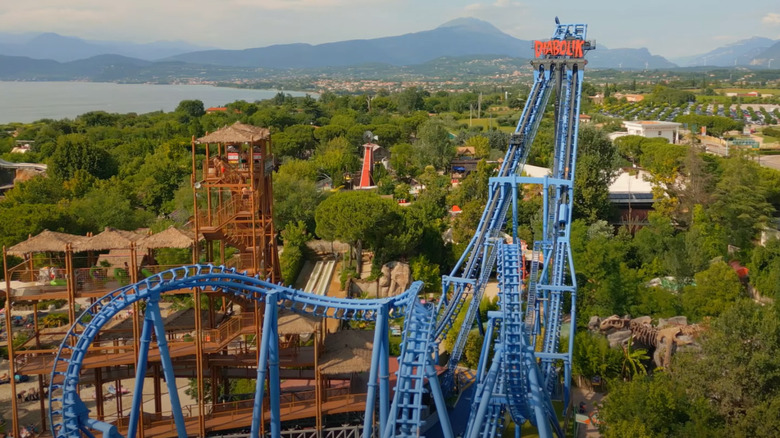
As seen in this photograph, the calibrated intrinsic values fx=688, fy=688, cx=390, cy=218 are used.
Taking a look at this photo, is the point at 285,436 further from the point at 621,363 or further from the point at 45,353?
the point at 621,363

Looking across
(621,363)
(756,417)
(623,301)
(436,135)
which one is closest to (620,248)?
(623,301)

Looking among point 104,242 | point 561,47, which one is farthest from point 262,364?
point 561,47

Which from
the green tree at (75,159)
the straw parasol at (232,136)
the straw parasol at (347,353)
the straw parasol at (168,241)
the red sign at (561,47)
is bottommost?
the straw parasol at (347,353)

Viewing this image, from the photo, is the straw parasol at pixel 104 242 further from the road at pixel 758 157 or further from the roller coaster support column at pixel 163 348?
the road at pixel 758 157

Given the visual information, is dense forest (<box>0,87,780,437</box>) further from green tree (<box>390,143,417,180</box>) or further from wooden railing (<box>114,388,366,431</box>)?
wooden railing (<box>114,388,366,431</box>)

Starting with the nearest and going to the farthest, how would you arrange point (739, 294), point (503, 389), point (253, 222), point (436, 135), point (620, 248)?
point (503, 389) < point (253, 222) < point (739, 294) < point (620, 248) < point (436, 135)

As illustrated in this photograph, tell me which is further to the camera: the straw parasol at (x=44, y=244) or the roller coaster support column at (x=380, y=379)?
the straw parasol at (x=44, y=244)

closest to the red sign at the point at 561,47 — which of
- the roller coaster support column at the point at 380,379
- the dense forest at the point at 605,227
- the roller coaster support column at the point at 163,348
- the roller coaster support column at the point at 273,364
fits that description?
the dense forest at the point at 605,227
